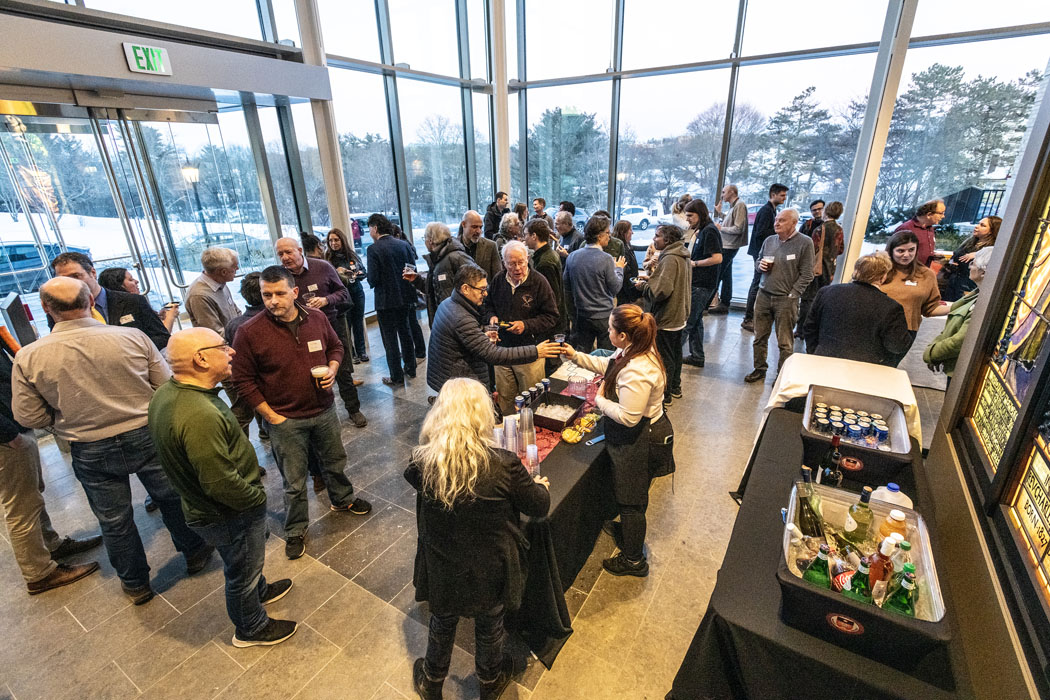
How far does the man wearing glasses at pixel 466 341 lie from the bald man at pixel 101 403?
5.05 feet

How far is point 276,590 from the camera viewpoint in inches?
102

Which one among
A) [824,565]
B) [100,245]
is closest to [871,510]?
[824,565]

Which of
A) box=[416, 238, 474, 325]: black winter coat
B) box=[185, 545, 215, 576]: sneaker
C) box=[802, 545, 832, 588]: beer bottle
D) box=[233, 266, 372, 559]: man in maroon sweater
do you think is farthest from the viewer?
box=[416, 238, 474, 325]: black winter coat

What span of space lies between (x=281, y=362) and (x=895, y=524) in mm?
2871

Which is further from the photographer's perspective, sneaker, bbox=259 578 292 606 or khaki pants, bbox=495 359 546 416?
khaki pants, bbox=495 359 546 416

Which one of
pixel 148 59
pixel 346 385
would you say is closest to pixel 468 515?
pixel 346 385

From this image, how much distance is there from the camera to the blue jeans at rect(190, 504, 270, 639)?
2.07 metres

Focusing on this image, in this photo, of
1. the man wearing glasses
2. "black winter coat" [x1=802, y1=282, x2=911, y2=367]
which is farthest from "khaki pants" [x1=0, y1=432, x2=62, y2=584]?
"black winter coat" [x1=802, y1=282, x2=911, y2=367]

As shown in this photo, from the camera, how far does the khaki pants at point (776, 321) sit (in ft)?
15.1

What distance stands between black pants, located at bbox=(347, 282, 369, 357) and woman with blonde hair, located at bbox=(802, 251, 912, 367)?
4549 mm

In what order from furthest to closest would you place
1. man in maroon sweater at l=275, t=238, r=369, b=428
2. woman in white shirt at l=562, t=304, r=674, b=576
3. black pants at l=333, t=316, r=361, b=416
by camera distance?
black pants at l=333, t=316, r=361, b=416 → man in maroon sweater at l=275, t=238, r=369, b=428 → woman in white shirt at l=562, t=304, r=674, b=576

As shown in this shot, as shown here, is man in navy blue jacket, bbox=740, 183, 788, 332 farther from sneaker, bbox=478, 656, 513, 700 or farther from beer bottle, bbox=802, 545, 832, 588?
sneaker, bbox=478, 656, 513, 700

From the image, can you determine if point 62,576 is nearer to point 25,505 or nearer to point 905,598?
point 25,505

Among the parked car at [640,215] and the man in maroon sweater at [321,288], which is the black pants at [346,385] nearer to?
the man in maroon sweater at [321,288]
